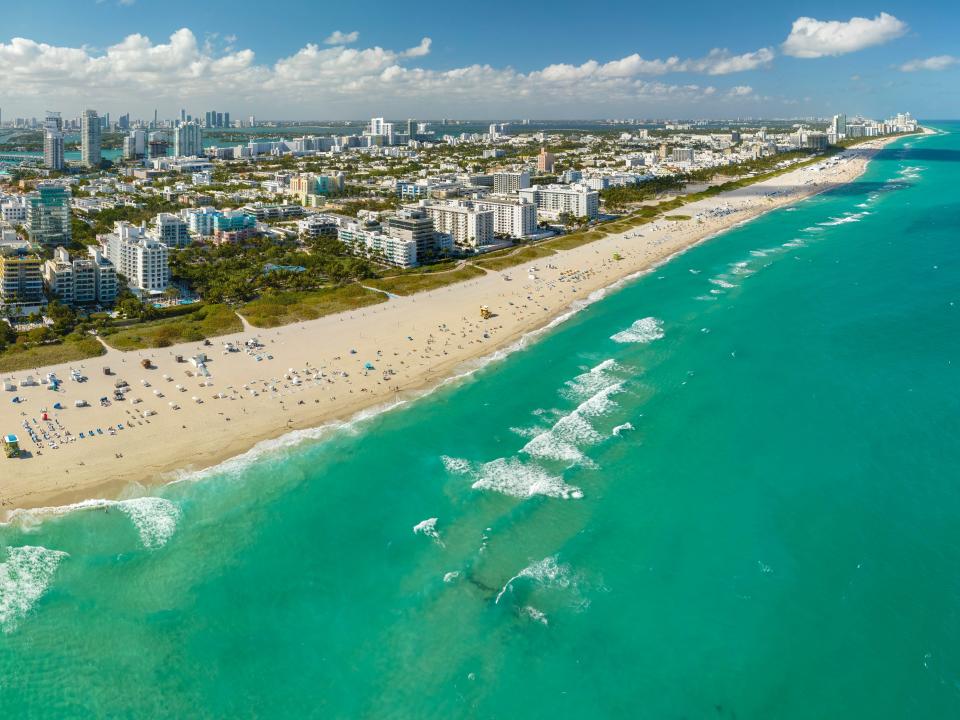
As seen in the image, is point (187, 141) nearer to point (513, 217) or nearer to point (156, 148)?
point (156, 148)

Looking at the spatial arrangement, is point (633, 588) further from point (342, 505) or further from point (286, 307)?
point (286, 307)

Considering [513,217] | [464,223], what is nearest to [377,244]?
[464,223]

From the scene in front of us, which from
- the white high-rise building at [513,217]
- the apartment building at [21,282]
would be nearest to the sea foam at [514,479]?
the apartment building at [21,282]

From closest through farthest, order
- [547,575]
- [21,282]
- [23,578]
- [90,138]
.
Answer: [23,578] → [547,575] → [21,282] → [90,138]

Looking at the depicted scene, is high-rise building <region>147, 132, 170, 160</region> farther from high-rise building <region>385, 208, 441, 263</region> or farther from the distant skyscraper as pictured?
high-rise building <region>385, 208, 441, 263</region>

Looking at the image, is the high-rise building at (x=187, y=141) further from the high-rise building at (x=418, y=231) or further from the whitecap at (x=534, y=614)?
the whitecap at (x=534, y=614)
